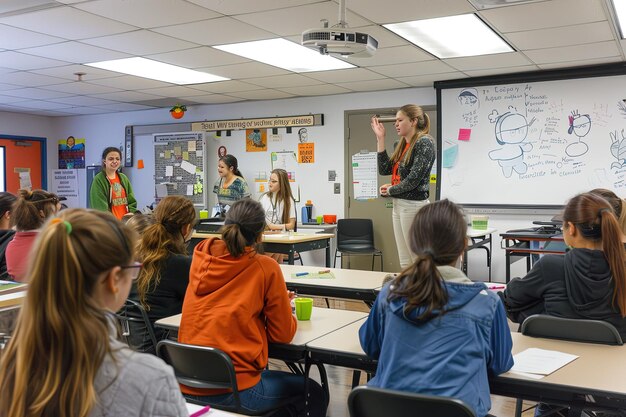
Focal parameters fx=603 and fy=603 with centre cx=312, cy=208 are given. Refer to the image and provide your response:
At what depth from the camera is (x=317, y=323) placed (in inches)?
102

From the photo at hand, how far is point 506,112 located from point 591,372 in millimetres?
5373

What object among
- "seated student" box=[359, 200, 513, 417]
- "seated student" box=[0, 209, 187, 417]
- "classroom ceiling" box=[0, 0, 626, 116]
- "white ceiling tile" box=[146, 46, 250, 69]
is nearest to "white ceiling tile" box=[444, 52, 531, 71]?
"classroom ceiling" box=[0, 0, 626, 116]

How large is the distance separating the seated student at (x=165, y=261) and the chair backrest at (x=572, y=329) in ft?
4.81

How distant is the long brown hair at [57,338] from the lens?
981mm

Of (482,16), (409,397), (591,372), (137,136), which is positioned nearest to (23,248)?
(409,397)

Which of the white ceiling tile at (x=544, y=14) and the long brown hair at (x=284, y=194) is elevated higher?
the white ceiling tile at (x=544, y=14)

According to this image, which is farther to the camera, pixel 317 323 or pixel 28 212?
pixel 28 212

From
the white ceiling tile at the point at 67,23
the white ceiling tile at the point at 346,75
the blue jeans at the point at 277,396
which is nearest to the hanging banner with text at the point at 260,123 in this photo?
the white ceiling tile at the point at 346,75

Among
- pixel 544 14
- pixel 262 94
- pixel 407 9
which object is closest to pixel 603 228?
pixel 407 9

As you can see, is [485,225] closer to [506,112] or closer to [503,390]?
[506,112]

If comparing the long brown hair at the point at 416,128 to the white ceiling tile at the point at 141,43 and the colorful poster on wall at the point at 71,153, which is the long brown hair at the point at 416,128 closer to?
the white ceiling tile at the point at 141,43

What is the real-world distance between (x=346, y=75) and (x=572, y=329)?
192 inches

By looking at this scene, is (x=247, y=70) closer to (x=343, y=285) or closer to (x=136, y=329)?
(x=343, y=285)

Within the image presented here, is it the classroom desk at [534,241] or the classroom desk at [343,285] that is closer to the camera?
the classroom desk at [343,285]
